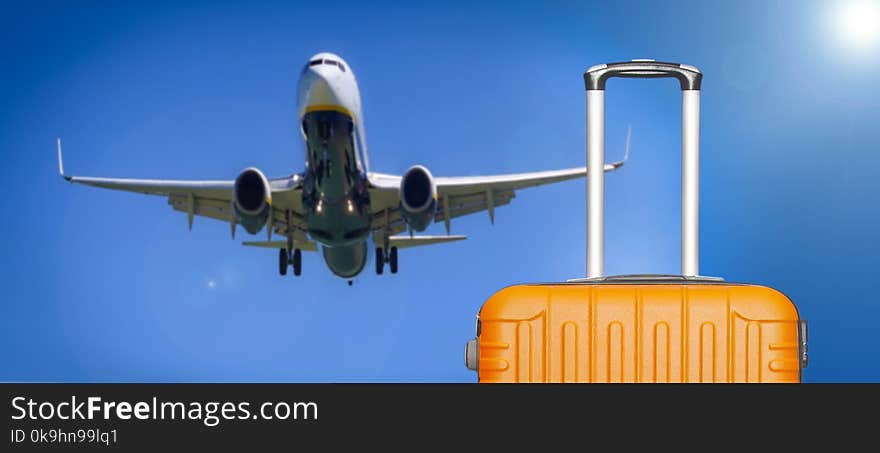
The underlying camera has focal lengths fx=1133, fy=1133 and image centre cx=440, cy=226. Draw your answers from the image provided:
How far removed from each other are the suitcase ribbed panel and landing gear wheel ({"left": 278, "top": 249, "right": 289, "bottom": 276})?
35434mm

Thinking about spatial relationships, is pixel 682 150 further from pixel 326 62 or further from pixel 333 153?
pixel 326 62

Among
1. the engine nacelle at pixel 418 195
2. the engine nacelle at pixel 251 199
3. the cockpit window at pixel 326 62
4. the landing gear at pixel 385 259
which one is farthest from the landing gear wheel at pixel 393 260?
the cockpit window at pixel 326 62

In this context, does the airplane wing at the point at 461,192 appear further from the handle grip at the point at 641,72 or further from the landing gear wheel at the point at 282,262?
the handle grip at the point at 641,72

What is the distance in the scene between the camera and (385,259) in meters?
40.2

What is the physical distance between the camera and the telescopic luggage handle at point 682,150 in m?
8.43

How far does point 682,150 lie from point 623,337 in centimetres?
314

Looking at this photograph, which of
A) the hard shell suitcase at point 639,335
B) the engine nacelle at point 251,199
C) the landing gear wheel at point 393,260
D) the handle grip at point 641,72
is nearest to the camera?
the hard shell suitcase at point 639,335

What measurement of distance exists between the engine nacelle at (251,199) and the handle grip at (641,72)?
25.1 meters

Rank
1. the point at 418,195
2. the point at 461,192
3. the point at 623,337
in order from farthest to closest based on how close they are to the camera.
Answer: the point at 461,192 → the point at 418,195 → the point at 623,337

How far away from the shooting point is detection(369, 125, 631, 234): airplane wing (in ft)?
123

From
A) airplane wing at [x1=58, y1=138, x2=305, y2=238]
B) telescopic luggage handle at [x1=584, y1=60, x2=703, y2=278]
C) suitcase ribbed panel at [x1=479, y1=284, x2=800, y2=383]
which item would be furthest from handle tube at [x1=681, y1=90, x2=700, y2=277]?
airplane wing at [x1=58, y1=138, x2=305, y2=238]

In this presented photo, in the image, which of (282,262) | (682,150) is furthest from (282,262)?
(682,150)
